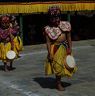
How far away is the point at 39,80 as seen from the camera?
1252 centimetres

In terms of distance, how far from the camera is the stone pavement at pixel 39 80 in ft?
35.6

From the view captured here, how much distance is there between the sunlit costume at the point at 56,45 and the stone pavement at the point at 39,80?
528mm

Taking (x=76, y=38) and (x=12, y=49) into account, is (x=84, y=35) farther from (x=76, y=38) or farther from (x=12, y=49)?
(x=12, y=49)

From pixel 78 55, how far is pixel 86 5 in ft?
21.5

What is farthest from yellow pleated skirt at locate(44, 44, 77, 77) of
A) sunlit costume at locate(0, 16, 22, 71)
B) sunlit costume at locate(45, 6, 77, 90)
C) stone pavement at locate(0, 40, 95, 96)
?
sunlit costume at locate(0, 16, 22, 71)

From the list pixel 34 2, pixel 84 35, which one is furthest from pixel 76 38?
pixel 34 2

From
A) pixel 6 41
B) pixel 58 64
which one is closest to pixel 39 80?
pixel 58 64

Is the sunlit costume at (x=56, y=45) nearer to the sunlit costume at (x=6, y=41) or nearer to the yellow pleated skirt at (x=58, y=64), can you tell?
the yellow pleated skirt at (x=58, y=64)

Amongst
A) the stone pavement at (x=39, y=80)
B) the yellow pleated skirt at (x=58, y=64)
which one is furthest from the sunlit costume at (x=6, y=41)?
the yellow pleated skirt at (x=58, y=64)

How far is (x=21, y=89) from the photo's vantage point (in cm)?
1127

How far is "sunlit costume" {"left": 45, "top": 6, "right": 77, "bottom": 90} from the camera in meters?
10.7

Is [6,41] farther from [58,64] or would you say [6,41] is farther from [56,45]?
[58,64]

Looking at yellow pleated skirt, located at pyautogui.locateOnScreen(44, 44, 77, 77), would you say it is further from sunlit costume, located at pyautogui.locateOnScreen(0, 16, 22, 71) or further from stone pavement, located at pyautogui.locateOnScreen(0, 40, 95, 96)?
sunlit costume, located at pyautogui.locateOnScreen(0, 16, 22, 71)

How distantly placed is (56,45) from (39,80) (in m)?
2.00
